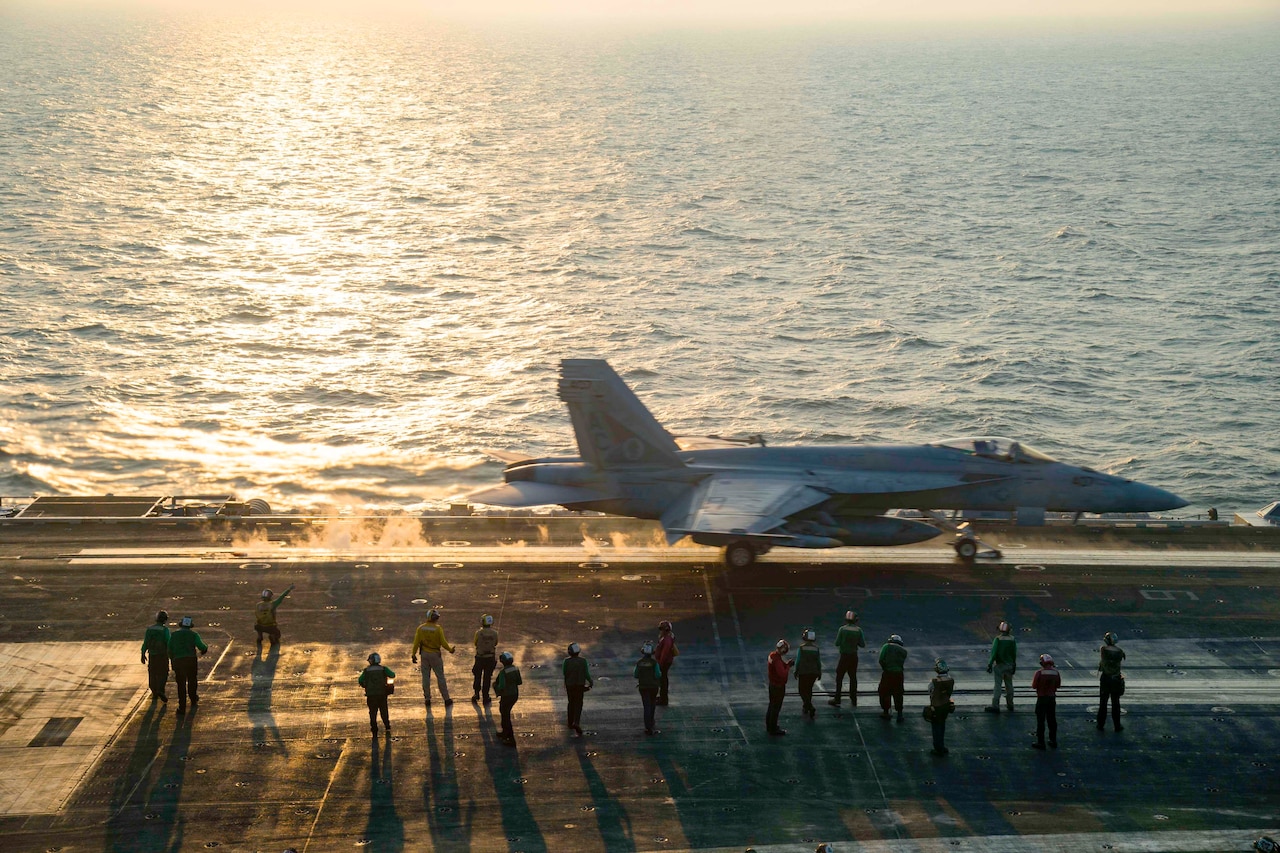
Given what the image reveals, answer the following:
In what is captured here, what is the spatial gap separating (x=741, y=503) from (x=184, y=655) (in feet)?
43.0

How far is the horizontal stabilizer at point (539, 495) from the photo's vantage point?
30.6 meters

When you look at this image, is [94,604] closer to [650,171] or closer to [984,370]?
[984,370]

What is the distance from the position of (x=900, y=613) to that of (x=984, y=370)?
118ft

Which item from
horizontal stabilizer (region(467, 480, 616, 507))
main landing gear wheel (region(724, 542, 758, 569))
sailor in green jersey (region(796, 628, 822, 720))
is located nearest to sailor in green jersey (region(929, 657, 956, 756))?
sailor in green jersey (region(796, 628, 822, 720))

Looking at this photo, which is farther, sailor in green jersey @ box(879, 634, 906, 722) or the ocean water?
the ocean water

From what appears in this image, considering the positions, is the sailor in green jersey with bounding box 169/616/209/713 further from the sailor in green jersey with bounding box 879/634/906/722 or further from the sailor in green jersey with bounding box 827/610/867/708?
the sailor in green jersey with bounding box 879/634/906/722

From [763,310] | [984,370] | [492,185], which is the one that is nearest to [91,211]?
[492,185]

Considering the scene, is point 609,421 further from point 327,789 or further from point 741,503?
point 327,789

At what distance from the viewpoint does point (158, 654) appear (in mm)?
22438

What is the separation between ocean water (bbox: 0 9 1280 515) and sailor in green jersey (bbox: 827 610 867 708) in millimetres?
28512

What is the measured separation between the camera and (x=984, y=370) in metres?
60.8

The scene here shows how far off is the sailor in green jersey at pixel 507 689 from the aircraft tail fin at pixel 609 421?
1051 centimetres

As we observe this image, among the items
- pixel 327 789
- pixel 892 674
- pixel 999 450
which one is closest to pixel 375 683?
pixel 327 789

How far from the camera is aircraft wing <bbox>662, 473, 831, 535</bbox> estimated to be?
27.8 metres
